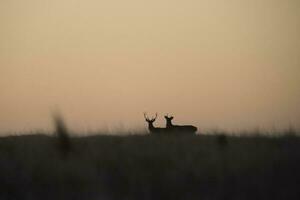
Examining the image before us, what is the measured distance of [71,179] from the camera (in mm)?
9734

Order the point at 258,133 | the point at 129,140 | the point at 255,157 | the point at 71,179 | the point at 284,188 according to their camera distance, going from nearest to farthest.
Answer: the point at 284,188
the point at 71,179
the point at 255,157
the point at 129,140
the point at 258,133

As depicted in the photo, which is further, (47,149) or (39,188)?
(47,149)

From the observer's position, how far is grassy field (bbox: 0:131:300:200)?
28.7 feet

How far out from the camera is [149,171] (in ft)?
33.7

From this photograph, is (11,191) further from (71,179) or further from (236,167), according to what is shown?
(236,167)

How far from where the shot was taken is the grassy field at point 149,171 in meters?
8.76

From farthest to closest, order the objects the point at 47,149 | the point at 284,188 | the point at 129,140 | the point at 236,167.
A: 1. the point at 129,140
2. the point at 47,149
3. the point at 236,167
4. the point at 284,188

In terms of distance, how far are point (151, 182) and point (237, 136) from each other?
7.87 m

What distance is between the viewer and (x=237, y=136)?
16.8 m

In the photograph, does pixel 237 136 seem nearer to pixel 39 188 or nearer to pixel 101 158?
pixel 101 158

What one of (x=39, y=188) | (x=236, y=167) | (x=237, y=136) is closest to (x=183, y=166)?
(x=236, y=167)

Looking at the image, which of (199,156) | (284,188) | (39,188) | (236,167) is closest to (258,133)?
(199,156)

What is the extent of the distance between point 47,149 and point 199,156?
3.58 metres

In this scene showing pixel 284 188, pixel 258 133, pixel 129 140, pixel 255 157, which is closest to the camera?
pixel 284 188
